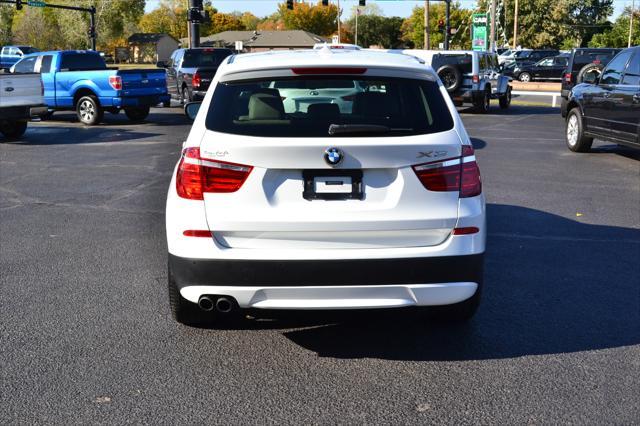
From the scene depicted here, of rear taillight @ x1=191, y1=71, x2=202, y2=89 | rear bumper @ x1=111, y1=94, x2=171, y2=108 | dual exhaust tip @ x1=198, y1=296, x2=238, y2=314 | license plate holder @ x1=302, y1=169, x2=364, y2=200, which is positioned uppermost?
rear taillight @ x1=191, y1=71, x2=202, y2=89

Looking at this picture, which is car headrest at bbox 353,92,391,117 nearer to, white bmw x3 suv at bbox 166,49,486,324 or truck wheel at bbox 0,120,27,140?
white bmw x3 suv at bbox 166,49,486,324

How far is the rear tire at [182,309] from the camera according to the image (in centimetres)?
509

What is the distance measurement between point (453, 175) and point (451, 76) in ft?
66.5

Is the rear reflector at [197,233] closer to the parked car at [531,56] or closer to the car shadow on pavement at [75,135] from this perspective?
the car shadow on pavement at [75,135]

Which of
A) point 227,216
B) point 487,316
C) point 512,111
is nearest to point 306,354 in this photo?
point 227,216

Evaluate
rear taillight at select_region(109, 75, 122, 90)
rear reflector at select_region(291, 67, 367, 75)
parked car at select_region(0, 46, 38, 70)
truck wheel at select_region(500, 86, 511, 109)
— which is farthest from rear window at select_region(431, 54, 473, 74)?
parked car at select_region(0, 46, 38, 70)

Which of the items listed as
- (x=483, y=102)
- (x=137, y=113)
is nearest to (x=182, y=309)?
(x=137, y=113)

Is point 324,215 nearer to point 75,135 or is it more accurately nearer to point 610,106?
point 610,106

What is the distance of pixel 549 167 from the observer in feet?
43.7

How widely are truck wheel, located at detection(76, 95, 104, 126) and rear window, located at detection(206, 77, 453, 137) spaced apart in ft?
52.4

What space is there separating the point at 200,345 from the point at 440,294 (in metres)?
1.54

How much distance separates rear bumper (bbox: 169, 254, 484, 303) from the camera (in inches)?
176

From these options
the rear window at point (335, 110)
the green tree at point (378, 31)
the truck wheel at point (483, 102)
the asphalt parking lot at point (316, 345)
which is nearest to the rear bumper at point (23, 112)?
the asphalt parking lot at point (316, 345)

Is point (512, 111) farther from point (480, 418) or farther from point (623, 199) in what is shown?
point (480, 418)
